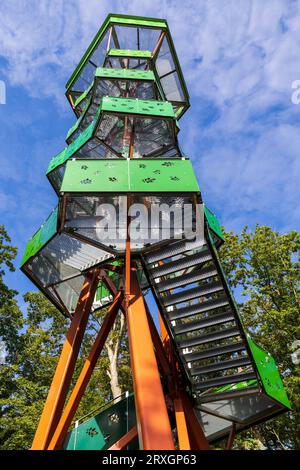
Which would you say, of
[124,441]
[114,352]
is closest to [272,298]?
[114,352]

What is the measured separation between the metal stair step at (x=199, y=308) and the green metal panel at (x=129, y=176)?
98.7 inches

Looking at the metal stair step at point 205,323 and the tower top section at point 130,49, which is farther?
the tower top section at point 130,49

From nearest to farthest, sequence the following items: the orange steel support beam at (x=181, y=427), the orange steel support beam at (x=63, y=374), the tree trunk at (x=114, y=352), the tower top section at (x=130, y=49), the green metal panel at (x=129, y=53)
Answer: the orange steel support beam at (x=63, y=374) < the orange steel support beam at (x=181, y=427) < the green metal panel at (x=129, y=53) < the tower top section at (x=130, y=49) < the tree trunk at (x=114, y=352)

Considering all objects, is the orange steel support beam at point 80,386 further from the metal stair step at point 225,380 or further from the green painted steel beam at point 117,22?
the green painted steel beam at point 117,22

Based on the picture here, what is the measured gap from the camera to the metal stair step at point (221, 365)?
28.6 ft

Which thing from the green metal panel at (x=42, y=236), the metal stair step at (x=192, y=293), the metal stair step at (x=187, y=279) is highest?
the green metal panel at (x=42, y=236)

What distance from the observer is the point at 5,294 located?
21.0 metres

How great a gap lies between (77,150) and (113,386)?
12072mm

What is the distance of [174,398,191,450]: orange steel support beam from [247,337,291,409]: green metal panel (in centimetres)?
200

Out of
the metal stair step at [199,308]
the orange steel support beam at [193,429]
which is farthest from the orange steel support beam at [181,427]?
the metal stair step at [199,308]

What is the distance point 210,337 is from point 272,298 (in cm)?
1066

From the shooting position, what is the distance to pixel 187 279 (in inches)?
346

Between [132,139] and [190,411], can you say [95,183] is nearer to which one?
[132,139]
